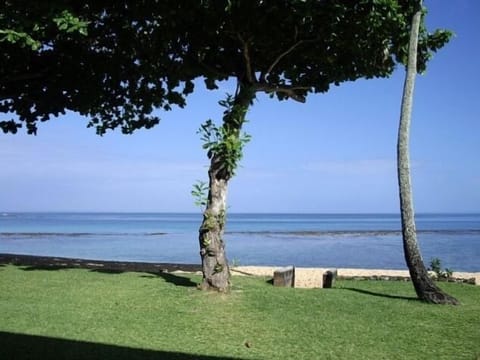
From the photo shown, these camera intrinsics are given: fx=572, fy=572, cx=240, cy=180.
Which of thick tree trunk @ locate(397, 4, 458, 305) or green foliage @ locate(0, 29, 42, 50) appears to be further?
thick tree trunk @ locate(397, 4, 458, 305)

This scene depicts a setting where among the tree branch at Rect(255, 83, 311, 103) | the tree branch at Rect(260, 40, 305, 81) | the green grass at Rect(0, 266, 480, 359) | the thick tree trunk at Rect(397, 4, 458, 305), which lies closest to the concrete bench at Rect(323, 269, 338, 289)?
the green grass at Rect(0, 266, 480, 359)

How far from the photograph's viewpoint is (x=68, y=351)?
21.3 feet

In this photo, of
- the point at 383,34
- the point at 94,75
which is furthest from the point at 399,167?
the point at 94,75

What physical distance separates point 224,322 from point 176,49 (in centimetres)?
664

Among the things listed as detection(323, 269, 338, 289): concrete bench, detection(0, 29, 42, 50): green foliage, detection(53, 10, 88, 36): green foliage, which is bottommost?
detection(323, 269, 338, 289): concrete bench

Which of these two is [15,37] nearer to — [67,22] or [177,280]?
[67,22]

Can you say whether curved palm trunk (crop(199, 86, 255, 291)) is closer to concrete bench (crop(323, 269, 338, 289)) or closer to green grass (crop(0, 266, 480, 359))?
green grass (crop(0, 266, 480, 359))

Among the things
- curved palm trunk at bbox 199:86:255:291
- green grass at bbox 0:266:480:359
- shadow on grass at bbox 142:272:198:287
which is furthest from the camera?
shadow on grass at bbox 142:272:198:287

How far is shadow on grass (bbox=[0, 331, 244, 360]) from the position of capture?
627 cm

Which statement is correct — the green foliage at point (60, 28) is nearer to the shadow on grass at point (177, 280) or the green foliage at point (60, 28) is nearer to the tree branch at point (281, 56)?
the tree branch at point (281, 56)

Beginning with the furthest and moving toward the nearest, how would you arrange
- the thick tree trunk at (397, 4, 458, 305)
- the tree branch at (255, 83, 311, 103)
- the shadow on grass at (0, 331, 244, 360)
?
the tree branch at (255, 83, 311, 103)
the thick tree trunk at (397, 4, 458, 305)
the shadow on grass at (0, 331, 244, 360)

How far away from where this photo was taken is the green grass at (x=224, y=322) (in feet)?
22.2

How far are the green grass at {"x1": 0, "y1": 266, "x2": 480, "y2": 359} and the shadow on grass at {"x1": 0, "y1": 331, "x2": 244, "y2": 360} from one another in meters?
0.01

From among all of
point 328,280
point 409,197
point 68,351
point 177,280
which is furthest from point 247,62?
point 68,351
